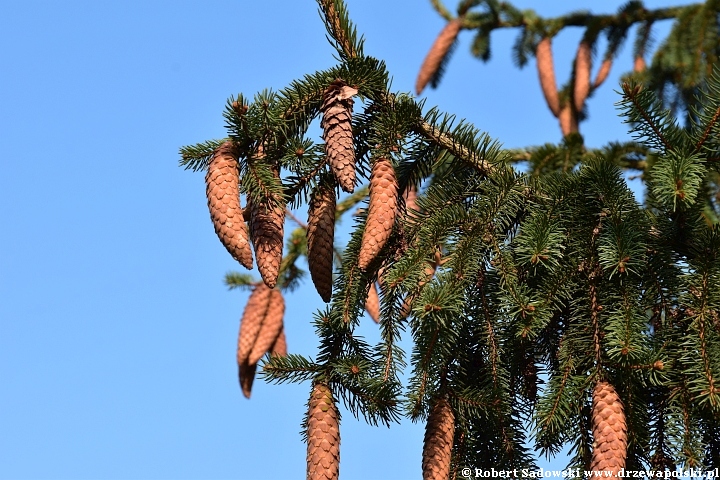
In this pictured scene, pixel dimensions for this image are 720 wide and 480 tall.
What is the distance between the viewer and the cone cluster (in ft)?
12.6

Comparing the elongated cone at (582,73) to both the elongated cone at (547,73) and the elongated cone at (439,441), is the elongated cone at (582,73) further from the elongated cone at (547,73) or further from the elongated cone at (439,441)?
the elongated cone at (439,441)

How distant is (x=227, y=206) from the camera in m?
1.88

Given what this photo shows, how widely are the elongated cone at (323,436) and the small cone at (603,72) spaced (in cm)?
429

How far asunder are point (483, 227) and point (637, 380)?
1.50 ft

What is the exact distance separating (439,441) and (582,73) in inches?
A: 164

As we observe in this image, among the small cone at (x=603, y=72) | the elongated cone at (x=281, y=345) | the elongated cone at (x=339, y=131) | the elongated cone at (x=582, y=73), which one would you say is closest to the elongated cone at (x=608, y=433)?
the elongated cone at (x=339, y=131)

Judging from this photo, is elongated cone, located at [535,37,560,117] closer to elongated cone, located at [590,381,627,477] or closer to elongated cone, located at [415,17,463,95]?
elongated cone, located at [415,17,463,95]

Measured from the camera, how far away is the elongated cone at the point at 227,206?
184 cm

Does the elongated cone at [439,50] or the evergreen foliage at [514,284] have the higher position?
the elongated cone at [439,50]

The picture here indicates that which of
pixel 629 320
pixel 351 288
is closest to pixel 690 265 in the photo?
pixel 629 320

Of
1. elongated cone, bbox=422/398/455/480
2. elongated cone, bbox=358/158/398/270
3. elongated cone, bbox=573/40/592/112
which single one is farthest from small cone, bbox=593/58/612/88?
elongated cone, bbox=422/398/455/480

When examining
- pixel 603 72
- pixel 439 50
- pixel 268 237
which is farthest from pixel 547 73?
pixel 268 237

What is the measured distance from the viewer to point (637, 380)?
6.28 ft

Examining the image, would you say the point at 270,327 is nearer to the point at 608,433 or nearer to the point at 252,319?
the point at 252,319
